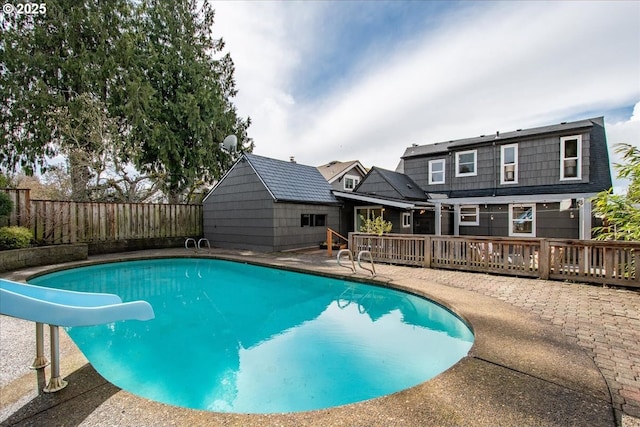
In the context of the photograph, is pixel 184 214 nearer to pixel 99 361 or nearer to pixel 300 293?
pixel 300 293

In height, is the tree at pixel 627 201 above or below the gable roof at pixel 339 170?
below

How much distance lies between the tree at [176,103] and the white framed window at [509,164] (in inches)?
632

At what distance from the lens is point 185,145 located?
60.3ft

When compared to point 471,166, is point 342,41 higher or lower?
higher

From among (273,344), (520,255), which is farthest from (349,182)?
(273,344)

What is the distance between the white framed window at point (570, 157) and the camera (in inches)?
456

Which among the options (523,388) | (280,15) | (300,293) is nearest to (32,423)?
(523,388)

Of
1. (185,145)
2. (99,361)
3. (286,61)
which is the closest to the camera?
(99,361)

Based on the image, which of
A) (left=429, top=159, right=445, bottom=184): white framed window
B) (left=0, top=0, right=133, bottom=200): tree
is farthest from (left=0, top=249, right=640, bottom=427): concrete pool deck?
(left=0, top=0, right=133, bottom=200): tree

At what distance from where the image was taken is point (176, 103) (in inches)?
708

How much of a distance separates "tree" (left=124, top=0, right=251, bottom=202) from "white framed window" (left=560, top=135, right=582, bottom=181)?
18.0 meters

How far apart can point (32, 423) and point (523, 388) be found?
147 inches

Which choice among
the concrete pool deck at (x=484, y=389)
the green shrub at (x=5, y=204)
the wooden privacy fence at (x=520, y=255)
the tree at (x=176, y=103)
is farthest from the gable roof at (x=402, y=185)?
the green shrub at (x=5, y=204)

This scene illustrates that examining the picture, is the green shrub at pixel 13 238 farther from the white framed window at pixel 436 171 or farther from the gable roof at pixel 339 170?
the white framed window at pixel 436 171
